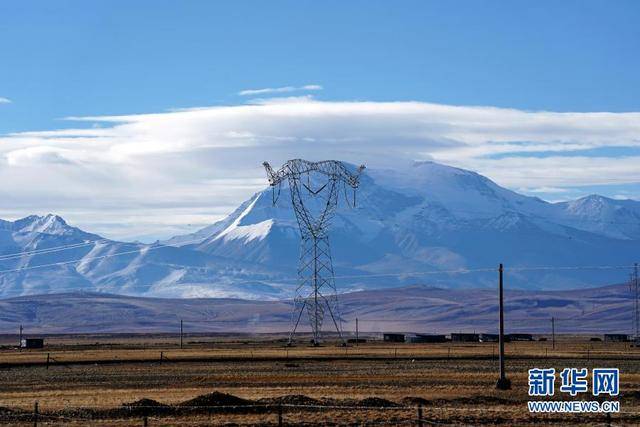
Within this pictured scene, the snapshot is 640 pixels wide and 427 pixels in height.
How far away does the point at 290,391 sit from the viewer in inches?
2504

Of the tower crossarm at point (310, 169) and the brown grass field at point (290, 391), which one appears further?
the tower crossarm at point (310, 169)

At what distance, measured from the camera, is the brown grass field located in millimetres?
48250

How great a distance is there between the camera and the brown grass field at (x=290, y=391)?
158ft

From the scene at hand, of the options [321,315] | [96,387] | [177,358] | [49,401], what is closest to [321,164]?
[321,315]

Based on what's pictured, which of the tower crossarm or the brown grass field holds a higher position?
the tower crossarm

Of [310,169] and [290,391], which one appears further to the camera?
[310,169]

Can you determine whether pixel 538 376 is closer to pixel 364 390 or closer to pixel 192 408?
pixel 364 390

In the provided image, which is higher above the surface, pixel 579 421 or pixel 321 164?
pixel 321 164

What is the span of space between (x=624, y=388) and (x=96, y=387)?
2911cm

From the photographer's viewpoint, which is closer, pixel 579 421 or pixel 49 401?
pixel 579 421

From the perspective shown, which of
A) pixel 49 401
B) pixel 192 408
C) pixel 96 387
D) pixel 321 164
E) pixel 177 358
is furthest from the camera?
pixel 321 164

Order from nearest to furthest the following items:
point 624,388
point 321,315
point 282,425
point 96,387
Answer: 1. point 282,425
2. point 624,388
3. point 96,387
4. point 321,315

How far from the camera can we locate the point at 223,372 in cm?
8362

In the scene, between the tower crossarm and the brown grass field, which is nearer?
the brown grass field
